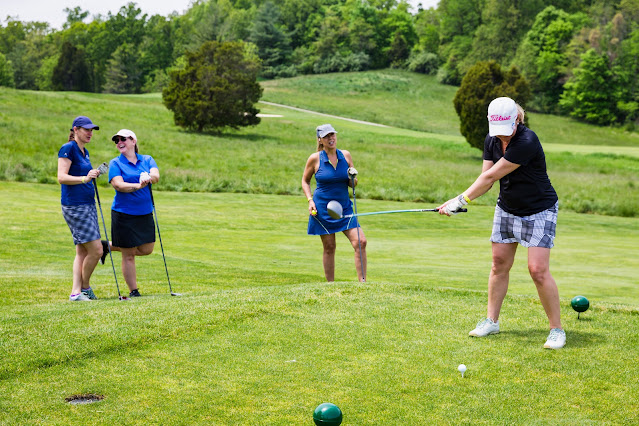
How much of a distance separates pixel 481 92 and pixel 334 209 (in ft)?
125

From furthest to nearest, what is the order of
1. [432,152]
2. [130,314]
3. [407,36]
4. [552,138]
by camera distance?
[407,36], [552,138], [432,152], [130,314]

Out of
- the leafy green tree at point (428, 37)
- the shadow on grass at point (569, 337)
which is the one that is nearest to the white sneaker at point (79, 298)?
the shadow on grass at point (569, 337)

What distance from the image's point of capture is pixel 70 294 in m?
9.33

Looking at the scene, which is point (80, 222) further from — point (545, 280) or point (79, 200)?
point (545, 280)

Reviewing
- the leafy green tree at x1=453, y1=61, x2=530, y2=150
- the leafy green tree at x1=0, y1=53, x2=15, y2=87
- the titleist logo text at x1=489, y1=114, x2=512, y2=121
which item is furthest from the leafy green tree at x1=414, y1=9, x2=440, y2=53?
the titleist logo text at x1=489, y1=114, x2=512, y2=121

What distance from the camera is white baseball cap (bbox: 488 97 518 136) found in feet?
19.3

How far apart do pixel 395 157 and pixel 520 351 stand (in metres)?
36.3

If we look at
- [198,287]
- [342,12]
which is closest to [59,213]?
[198,287]

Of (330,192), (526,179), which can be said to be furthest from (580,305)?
(330,192)

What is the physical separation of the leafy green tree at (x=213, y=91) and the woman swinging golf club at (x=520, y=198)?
3927 centimetres

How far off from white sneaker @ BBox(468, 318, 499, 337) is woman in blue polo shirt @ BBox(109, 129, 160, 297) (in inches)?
169

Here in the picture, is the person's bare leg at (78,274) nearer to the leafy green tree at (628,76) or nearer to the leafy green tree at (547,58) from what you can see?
the leafy green tree at (628,76)

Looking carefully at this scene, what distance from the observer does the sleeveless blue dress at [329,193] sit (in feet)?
31.0

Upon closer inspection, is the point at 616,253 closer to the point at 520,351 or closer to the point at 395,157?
the point at 520,351
